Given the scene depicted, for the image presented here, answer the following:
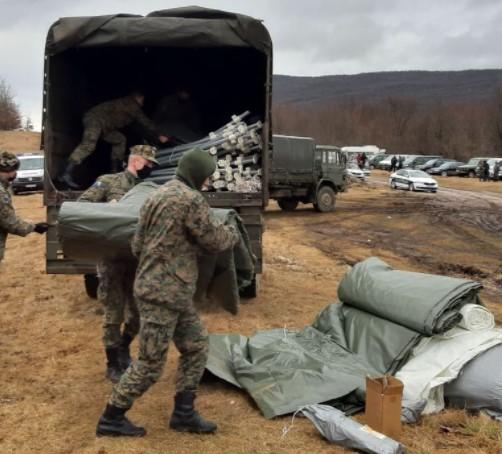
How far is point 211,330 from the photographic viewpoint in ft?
21.3

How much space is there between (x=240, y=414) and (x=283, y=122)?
105m

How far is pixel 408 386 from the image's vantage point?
176 inches

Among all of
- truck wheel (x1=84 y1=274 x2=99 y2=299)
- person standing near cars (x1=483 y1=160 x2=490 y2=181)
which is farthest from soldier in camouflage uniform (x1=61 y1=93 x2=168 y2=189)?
person standing near cars (x1=483 y1=160 x2=490 y2=181)

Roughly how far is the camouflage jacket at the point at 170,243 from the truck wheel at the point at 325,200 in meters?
17.7

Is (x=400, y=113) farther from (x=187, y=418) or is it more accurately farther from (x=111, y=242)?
(x=187, y=418)

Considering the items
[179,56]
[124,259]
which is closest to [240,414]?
[124,259]

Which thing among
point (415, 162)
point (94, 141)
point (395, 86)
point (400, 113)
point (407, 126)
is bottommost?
point (94, 141)

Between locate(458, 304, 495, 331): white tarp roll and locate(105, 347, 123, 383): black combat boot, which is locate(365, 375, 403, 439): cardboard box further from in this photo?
locate(105, 347, 123, 383): black combat boot

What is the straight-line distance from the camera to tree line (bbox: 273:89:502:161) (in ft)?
252

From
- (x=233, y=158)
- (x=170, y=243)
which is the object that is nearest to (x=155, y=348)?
(x=170, y=243)

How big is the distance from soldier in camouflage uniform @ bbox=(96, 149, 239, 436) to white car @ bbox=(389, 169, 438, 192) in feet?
96.1

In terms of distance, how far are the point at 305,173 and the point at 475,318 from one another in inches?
622

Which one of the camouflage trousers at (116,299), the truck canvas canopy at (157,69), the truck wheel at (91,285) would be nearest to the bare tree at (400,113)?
the truck canvas canopy at (157,69)

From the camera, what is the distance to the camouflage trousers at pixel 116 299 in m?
4.98
